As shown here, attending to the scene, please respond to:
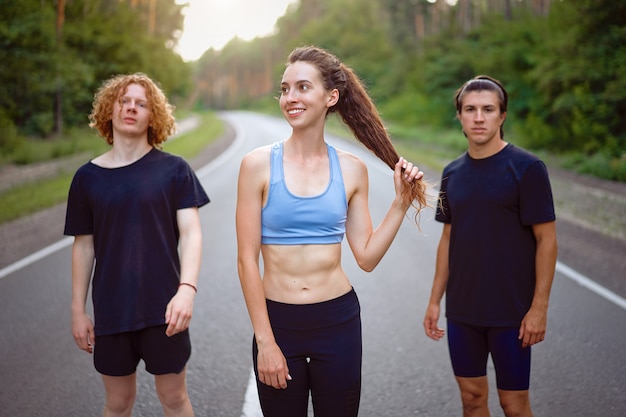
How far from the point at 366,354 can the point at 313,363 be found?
104 inches

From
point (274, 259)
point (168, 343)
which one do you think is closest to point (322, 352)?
point (274, 259)

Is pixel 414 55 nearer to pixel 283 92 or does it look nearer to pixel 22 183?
pixel 22 183

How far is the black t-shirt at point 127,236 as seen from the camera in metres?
2.73

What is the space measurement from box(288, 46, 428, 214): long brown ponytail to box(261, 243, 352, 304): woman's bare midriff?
0.44 metres

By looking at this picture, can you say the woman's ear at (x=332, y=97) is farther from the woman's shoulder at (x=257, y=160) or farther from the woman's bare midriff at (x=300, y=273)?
the woman's bare midriff at (x=300, y=273)

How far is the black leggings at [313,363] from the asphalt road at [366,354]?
1.60 meters

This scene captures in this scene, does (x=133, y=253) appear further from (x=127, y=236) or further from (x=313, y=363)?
(x=313, y=363)

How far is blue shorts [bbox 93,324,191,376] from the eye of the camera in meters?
2.72

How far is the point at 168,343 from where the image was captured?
2787 millimetres

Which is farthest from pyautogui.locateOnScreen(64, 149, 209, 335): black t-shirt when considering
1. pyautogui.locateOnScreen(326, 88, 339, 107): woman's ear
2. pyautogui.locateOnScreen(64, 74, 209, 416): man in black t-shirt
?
pyautogui.locateOnScreen(326, 88, 339, 107): woman's ear

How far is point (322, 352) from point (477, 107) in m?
1.54

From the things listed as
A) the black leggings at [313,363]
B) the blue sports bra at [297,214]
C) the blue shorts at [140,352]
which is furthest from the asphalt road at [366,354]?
the blue sports bra at [297,214]

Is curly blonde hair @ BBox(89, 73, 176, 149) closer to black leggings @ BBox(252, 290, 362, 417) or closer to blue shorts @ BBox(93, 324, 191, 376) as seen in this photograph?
blue shorts @ BBox(93, 324, 191, 376)

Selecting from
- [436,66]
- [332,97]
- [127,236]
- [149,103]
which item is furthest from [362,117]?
[436,66]
